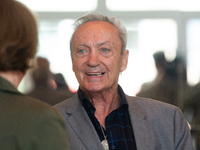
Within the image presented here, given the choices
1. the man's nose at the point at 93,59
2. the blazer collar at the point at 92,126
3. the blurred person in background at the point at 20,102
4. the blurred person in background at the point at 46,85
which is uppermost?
the blurred person in background at the point at 20,102

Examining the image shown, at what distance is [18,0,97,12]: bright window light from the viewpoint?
172 inches

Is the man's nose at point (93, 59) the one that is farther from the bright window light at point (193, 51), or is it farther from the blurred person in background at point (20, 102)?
the bright window light at point (193, 51)

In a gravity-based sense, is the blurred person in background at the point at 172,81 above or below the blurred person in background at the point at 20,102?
below

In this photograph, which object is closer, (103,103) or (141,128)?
(141,128)

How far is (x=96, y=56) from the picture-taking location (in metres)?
1.96

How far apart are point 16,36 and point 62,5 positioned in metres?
3.56

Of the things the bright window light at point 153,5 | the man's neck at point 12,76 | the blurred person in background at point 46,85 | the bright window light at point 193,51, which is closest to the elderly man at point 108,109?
the man's neck at point 12,76

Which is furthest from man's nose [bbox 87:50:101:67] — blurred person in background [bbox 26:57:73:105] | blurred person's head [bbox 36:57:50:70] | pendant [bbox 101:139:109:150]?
blurred person's head [bbox 36:57:50:70]

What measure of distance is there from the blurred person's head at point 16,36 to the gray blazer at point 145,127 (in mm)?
876

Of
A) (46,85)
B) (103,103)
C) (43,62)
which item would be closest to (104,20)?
(103,103)

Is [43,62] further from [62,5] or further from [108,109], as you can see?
[108,109]

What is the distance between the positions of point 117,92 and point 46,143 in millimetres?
1249

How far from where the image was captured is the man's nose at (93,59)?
191 centimetres

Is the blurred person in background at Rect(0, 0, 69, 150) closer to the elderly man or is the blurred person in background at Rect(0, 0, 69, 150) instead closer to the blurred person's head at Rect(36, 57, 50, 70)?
the elderly man
